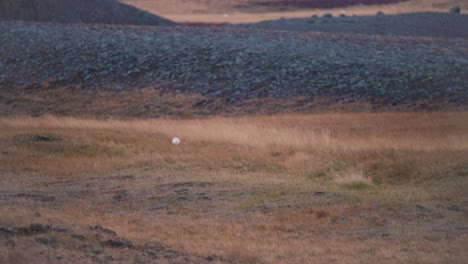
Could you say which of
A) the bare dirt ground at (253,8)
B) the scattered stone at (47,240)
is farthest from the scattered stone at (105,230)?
the bare dirt ground at (253,8)

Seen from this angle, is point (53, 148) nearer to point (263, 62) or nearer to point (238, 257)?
point (238, 257)

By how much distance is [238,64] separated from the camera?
32781mm

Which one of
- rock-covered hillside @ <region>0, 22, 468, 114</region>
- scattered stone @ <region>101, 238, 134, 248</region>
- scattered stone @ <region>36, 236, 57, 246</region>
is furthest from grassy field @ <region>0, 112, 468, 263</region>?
rock-covered hillside @ <region>0, 22, 468, 114</region>

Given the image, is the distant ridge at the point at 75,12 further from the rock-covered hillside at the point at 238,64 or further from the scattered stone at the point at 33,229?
the scattered stone at the point at 33,229

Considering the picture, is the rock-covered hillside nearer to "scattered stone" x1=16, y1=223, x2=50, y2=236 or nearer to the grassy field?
the grassy field

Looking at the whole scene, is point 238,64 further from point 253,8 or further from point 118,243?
point 253,8

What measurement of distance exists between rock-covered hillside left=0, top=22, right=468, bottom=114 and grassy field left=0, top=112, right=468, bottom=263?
489 cm

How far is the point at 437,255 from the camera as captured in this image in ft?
28.7

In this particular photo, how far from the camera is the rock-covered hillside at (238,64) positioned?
98.5 ft

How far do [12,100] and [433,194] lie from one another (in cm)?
2172

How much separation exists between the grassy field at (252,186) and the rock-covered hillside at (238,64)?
489cm

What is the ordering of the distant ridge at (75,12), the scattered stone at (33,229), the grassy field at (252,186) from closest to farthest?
the scattered stone at (33,229) < the grassy field at (252,186) < the distant ridge at (75,12)

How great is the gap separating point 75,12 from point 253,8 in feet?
112

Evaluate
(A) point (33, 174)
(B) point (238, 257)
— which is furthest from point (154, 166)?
(B) point (238, 257)
